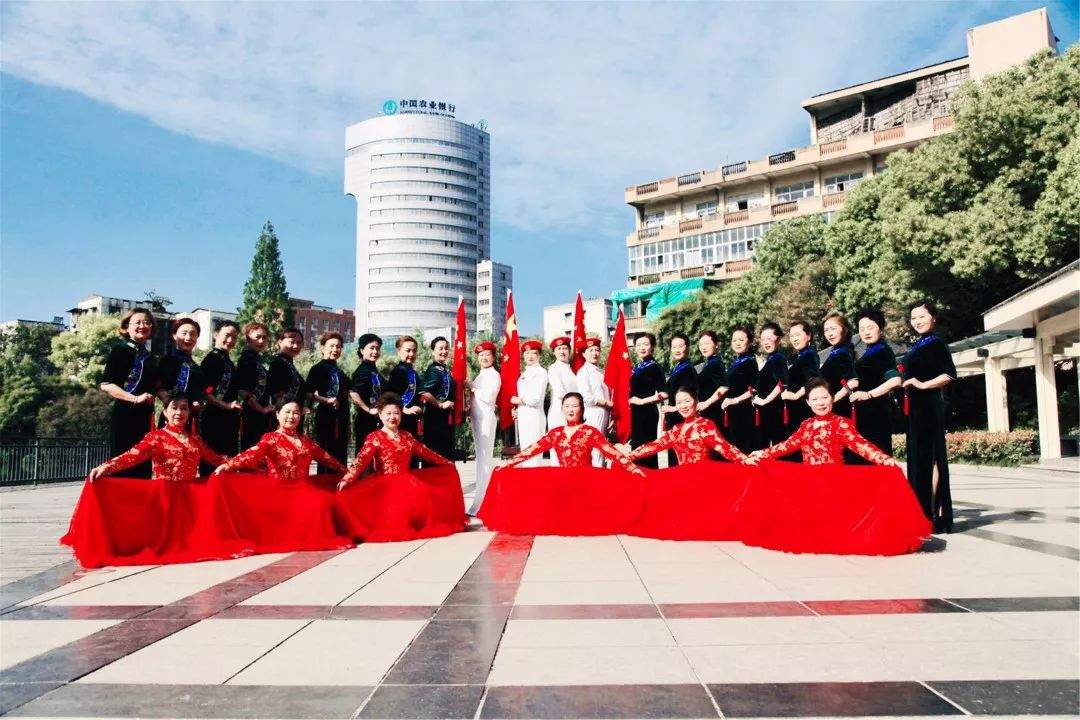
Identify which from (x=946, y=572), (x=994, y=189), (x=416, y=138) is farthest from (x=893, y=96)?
(x=416, y=138)

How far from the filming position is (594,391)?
32.0 ft

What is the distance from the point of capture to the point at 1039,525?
7.21m

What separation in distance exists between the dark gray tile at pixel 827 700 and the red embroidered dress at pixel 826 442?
3.49 metres

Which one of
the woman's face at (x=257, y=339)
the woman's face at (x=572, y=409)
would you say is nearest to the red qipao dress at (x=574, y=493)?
the woman's face at (x=572, y=409)

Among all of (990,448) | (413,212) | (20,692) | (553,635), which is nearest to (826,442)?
(553,635)

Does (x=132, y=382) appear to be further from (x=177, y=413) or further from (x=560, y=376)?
(x=560, y=376)

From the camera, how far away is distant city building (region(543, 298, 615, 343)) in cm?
Answer: 5831

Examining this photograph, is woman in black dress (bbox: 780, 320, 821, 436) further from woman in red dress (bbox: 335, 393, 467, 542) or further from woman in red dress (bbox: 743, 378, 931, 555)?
woman in red dress (bbox: 335, 393, 467, 542)

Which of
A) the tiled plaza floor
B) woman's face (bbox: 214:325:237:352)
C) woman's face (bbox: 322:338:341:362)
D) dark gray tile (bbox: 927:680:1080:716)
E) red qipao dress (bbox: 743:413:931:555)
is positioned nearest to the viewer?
dark gray tile (bbox: 927:680:1080:716)

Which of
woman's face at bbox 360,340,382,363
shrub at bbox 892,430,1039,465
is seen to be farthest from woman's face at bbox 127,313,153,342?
shrub at bbox 892,430,1039,465

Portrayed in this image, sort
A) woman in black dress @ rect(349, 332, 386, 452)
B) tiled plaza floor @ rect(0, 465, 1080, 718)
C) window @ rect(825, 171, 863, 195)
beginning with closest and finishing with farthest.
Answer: tiled plaza floor @ rect(0, 465, 1080, 718) < woman in black dress @ rect(349, 332, 386, 452) < window @ rect(825, 171, 863, 195)

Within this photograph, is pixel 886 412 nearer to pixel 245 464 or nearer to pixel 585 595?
pixel 585 595

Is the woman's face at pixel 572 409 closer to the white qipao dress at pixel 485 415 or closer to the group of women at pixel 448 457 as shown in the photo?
the group of women at pixel 448 457

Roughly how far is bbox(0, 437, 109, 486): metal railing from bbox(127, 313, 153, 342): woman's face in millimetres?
11691
